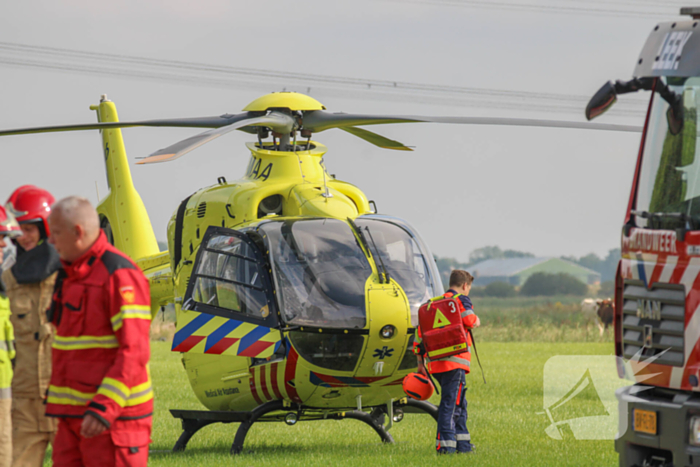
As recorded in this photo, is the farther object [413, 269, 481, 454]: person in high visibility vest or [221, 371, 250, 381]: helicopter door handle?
[221, 371, 250, 381]: helicopter door handle

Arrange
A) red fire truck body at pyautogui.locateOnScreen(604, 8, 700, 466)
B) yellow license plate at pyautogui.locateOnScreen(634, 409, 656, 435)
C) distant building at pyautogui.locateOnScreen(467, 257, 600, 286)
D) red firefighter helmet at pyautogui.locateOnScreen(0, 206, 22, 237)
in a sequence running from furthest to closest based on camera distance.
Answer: distant building at pyautogui.locateOnScreen(467, 257, 600, 286) → red firefighter helmet at pyautogui.locateOnScreen(0, 206, 22, 237) → yellow license plate at pyautogui.locateOnScreen(634, 409, 656, 435) → red fire truck body at pyautogui.locateOnScreen(604, 8, 700, 466)

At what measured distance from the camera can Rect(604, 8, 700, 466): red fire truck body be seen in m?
5.16

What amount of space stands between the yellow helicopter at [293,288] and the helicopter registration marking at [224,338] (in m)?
0.01

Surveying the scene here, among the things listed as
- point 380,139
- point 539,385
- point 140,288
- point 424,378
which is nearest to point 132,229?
point 380,139

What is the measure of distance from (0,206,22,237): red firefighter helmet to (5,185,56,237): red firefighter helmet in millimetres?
36

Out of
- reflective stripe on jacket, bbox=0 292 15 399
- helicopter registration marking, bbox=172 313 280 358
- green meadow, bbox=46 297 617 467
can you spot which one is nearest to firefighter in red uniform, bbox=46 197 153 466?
reflective stripe on jacket, bbox=0 292 15 399

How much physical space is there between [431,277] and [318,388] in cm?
171

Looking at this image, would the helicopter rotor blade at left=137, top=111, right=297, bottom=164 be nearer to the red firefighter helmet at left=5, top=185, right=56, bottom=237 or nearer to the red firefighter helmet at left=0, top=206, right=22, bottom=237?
the red firefighter helmet at left=5, top=185, right=56, bottom=237

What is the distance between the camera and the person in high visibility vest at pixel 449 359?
866cm

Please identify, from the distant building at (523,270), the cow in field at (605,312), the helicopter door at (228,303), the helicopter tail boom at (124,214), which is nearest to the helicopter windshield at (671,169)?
the helicopter door at (228,303)

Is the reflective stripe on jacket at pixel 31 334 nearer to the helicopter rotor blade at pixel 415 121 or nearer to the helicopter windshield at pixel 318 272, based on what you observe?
the helicopter windshield at pixel 318 272

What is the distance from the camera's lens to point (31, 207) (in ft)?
19.2

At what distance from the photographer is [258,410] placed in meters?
9.15

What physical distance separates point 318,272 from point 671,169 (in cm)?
432
